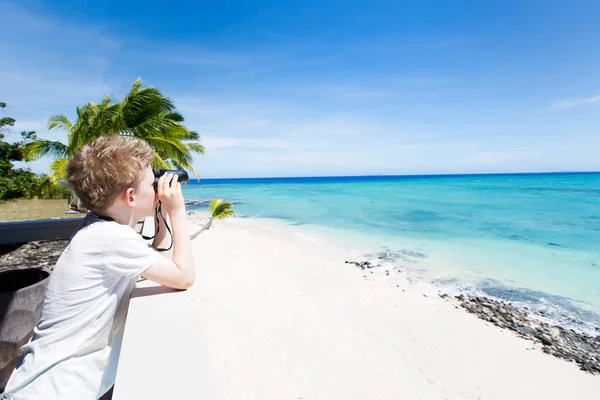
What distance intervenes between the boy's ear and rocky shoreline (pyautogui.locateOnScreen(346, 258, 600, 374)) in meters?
7.47

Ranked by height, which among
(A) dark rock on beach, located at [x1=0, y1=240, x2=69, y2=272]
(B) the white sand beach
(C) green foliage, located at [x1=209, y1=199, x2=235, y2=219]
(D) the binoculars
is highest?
(D) the binoculars

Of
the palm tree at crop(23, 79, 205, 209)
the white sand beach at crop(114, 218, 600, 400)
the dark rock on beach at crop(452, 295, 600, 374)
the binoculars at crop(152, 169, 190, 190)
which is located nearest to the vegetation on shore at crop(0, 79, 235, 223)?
the palm tree at crop(23, 79, 205, 209)

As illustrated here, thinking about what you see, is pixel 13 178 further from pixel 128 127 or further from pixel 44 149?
pixel 128 127

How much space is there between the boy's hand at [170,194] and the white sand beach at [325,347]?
39 centimetres

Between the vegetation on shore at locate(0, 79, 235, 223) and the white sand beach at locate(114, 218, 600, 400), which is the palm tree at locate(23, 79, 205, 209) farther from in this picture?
the white sand beach at locate(114, 218, 600, 400)

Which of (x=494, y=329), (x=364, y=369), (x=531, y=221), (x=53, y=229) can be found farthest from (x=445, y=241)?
(x=53, y=229)

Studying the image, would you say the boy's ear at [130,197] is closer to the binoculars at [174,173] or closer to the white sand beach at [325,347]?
the binoculars at [174,173]

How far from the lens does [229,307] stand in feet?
18.8

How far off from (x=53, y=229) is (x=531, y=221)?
2560cm

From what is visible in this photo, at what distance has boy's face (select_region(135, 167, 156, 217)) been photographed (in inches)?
44.4

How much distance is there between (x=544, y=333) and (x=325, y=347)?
4899 millimetres

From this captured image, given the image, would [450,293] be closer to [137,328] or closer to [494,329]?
[494,329]

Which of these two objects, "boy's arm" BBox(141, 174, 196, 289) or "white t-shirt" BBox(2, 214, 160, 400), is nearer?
"white t-shirt" BBox(2, 214, 160, 400)

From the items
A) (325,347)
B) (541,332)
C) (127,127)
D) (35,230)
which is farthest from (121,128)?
(541,332)
